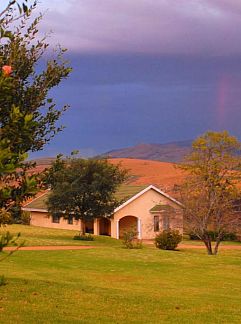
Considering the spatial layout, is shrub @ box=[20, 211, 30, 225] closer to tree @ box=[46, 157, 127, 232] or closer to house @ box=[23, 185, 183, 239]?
tree @ box=[46, 157, 127, 232]

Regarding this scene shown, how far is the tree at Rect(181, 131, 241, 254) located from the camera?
34875 mm

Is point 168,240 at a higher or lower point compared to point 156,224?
lower

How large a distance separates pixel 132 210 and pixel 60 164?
43.5 metres

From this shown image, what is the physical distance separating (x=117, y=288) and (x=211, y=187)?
65.4ft

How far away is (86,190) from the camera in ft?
142

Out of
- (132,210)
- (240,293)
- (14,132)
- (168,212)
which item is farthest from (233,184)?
(14,132)

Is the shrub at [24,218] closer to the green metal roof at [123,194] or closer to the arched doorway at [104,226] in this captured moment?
the green metal roof at [123,194]

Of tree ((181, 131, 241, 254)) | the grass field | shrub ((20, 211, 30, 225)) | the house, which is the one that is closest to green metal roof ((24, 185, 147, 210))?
the house

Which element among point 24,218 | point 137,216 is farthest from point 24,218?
point 137,216

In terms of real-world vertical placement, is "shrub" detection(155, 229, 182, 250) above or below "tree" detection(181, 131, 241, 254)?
below

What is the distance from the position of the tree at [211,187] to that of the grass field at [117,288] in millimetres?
5779

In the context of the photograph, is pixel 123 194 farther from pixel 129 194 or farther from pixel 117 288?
pixel 117 288

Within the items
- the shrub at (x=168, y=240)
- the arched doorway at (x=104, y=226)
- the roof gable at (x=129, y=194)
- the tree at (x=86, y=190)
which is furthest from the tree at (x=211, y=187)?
the arched doorway at (x=104, y=226)

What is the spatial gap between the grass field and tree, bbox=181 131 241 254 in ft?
19.0
